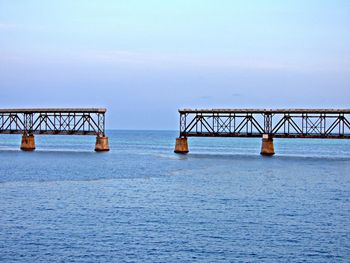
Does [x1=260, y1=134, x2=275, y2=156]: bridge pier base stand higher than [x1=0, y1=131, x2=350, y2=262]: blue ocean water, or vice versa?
[x1=260, y1=134, x2=275, y2=156]: bridge pier base

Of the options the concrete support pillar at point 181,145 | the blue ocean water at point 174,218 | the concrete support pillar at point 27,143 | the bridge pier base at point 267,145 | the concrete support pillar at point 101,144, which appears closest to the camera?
the blue ocean water at point 174,218

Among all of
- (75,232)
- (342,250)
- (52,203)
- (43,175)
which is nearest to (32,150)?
(43,175)

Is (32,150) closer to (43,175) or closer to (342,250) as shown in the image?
(43,175)

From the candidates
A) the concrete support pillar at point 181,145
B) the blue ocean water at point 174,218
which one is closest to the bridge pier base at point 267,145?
the concrete support pillar at point 181,145

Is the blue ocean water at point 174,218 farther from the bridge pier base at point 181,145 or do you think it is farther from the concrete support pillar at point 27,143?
the concrete support pillar at point 27,143

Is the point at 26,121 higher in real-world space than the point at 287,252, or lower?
higher

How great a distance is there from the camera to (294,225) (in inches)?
1544

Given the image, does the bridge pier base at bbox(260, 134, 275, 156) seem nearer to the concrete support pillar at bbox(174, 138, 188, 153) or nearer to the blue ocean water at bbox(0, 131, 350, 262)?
the concrete support pillar at bbox(174, 138, 188, 153)

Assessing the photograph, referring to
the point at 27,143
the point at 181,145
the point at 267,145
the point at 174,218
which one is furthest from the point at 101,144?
the point at 174,218

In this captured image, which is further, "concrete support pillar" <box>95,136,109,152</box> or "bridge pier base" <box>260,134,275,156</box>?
"concrete support pillar" <box>95,136,109,152</box>

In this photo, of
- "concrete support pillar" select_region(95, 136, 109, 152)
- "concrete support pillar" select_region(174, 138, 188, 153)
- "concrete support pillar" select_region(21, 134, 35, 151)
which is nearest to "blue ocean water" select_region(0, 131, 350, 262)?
"concrete support pillar" select_region(174, 138, 188, 153)

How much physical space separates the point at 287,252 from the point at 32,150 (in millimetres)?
101103

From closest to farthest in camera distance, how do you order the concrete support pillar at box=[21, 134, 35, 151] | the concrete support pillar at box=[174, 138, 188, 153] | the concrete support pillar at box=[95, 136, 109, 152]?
the concrete support pillar at box=[174, 138, 188, 153] → the concrete support pillar at box=[95, 136, 109, 152] → the concrete support pillar at box=[21, 134, 35, 151]

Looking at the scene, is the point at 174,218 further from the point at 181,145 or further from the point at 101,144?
the point at 101,144
